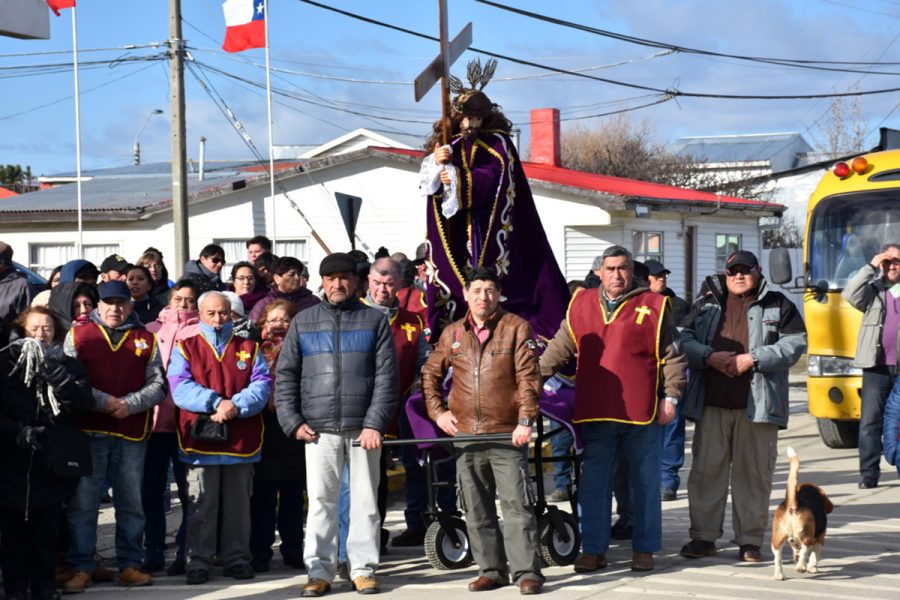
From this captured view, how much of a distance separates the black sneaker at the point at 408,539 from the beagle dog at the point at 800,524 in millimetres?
2639

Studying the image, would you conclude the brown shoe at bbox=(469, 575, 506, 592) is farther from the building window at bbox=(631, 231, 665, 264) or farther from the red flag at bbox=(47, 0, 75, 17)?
the building window at bbox=(631, 231, 665, 264)

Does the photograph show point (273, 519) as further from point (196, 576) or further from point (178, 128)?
point (178, 128)

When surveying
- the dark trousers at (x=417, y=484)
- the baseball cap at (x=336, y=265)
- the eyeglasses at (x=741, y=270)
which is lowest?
the dark trousers at (x=417, y=484)

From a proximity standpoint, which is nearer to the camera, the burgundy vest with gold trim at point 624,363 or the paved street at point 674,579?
the paved street at point 674,579

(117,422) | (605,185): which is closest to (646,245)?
(605,185)

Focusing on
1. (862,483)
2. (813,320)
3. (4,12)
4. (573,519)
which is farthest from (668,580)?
(813,320)

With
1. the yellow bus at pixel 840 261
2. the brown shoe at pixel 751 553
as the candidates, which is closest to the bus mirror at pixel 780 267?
the yellow bus at pixel 840 261

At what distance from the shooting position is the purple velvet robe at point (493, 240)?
A: 8.61 metres

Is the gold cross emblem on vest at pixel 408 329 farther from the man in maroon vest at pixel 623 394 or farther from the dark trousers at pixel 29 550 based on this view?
the dark trousers at pixel 29 550

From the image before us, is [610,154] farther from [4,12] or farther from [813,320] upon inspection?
[4,12]

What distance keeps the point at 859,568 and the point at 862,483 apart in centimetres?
348

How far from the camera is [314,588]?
7676 mm

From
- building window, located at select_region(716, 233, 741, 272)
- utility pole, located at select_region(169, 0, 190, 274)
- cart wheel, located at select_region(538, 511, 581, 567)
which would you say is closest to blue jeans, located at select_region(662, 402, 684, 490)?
cart wheel, located at select_region(538, 511, 581, 567)

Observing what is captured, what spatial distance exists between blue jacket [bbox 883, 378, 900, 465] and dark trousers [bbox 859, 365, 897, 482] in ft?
4.22
